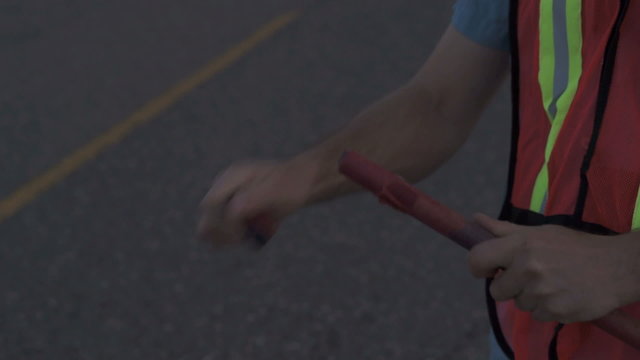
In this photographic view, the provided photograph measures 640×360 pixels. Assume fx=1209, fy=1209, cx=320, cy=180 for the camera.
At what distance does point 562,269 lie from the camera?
133cm

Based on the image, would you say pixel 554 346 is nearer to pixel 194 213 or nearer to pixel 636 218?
pixel 636 218

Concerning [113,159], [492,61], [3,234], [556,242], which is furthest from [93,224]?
[556,242]

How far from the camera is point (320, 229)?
450 centimetres

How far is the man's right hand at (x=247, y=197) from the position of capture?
1474 mm

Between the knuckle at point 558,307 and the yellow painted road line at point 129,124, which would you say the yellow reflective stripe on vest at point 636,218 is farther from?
the yellow painted road line at point 129,124

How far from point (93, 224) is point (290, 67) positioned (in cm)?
216

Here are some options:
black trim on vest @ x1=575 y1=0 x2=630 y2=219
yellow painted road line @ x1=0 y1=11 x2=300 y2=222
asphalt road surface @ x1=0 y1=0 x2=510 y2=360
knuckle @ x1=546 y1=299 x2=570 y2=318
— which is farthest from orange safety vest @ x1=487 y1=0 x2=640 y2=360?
yellow painted road line @ x1=0 y1=11 x2=300 y2=222

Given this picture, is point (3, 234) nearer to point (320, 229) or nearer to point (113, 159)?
point (113, 159)

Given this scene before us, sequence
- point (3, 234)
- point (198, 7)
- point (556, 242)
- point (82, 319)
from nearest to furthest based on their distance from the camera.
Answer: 1. point (556, 242)
2. point (82, 319)
3. point (3, 234)
4. point (198, 7)

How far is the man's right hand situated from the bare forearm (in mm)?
A: 51

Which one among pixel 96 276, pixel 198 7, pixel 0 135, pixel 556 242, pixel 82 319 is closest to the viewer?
pixel 556 242

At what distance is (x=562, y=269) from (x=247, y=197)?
40cm

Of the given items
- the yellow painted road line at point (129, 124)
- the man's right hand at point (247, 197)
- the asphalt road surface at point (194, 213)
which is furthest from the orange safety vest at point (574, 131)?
the yellow painted road line at point (129, 124)

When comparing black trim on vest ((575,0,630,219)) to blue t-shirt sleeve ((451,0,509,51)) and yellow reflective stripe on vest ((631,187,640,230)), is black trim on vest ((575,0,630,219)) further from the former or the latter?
blue t-shirt sleeve ((451,0,509,51))
